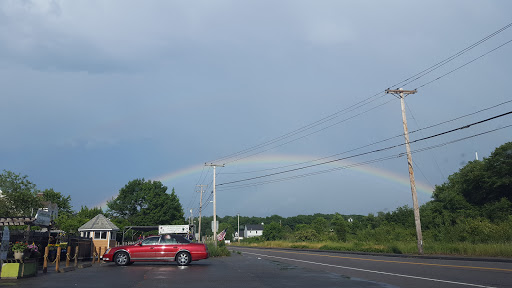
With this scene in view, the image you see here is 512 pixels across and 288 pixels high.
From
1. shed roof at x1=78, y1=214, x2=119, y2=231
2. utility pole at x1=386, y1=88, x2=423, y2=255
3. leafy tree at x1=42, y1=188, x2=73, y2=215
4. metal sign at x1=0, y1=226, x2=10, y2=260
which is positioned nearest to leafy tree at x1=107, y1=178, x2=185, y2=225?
leafy tree at x1=42, y1=188, x2=73, y2=215

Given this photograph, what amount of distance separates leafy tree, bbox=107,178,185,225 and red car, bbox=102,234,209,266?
7336 cm

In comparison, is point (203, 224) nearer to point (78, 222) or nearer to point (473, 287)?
point (78, 222)

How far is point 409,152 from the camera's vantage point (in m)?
32.1

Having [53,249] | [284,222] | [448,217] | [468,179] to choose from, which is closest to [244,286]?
[53,249]

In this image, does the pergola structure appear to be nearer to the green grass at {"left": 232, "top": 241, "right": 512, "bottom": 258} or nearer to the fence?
the fence

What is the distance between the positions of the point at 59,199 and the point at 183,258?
209 ft

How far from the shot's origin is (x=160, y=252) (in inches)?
830

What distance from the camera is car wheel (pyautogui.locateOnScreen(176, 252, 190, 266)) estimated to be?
21.1 m

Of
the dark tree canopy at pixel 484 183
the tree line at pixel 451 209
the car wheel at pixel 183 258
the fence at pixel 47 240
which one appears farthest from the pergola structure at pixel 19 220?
the dark tree canopy at pixel 484 183

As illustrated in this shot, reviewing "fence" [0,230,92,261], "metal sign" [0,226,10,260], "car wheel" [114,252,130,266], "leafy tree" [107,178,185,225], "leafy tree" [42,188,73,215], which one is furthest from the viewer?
"leafy tree" [107,178,185,225]

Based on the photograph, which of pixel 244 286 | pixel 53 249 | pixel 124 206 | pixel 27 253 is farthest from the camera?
pixel 124 206

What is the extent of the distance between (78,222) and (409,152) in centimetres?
4715

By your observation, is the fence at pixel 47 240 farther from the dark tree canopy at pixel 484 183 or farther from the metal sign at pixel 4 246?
the dark tree canopy at pixel 484 183

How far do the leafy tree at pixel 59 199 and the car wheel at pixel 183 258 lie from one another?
6063 centimetres
